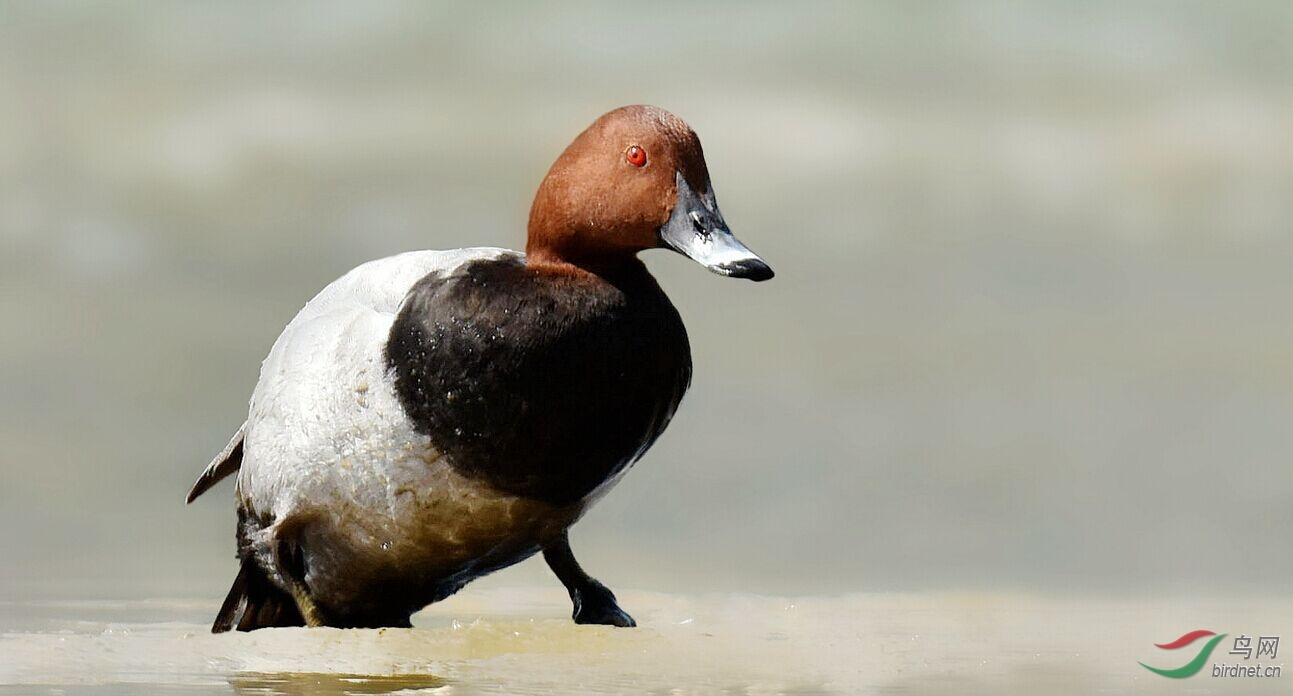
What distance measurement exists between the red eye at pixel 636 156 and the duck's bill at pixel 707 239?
101 millimetres

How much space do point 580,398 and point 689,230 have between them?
494mm

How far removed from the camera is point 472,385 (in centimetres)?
473

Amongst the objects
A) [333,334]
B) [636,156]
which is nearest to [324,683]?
[333,334]

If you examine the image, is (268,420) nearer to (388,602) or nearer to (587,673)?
(388,602)

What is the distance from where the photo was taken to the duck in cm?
472

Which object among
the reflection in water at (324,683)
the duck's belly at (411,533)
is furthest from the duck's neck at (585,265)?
the reflection in water at (324,683)

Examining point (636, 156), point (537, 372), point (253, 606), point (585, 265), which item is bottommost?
point (253, 606)

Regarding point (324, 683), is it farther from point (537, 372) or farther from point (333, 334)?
point (333, 334)

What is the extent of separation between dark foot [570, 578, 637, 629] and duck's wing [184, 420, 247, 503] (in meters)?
1.08

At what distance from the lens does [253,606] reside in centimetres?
551

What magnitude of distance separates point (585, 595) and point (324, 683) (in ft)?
3.76

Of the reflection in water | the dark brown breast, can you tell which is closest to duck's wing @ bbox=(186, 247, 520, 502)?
the dark brown breast

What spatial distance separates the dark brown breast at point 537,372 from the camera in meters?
4.71

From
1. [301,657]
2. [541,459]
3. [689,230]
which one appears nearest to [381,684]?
[301,657]
